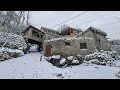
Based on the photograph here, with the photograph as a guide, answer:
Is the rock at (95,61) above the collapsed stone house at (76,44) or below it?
below

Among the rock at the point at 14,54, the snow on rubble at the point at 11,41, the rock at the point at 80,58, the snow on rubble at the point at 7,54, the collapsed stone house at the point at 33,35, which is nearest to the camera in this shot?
the snow on rubble at the point at 7,54

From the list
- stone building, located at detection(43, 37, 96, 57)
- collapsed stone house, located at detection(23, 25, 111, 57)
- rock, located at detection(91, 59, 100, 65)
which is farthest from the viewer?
collapsed stone house, located at detection(23, 25, 111, 57)

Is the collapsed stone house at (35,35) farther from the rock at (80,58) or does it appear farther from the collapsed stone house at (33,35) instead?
the rock at (80,58)

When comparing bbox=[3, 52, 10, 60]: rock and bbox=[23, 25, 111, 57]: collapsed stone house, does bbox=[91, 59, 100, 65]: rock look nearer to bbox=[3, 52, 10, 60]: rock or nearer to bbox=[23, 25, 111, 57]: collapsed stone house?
bbox=[23, 25, 111, 57]: collapsed stone house

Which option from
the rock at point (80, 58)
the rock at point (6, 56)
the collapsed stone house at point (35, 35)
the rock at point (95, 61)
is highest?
the collapsed stone house at point (35, 35)

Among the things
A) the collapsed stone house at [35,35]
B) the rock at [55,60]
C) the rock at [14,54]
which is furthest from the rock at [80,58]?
the collapsed stone house at [35,35]

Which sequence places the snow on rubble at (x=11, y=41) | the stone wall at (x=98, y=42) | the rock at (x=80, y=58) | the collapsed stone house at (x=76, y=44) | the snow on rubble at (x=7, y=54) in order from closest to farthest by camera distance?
1. the snow on rubble at (x=7, y=54)
2. the rock at (x=80, y=58)
3. the collapsed stone house at (x=76, y=44)
4. the snow on rubble at (x=11, y=41)
5. the stone wall at (x=98, y=42)

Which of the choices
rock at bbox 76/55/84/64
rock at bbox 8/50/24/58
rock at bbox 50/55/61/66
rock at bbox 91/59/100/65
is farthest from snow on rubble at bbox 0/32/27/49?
rock at bbox 91/59/100/65

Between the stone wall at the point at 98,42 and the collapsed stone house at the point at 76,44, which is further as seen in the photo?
the stone wall at the point at 98,42

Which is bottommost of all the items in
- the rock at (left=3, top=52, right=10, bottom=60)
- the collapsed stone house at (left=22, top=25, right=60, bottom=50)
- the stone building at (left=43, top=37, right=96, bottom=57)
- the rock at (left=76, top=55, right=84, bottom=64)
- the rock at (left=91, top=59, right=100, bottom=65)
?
the rock at (left=91, top=59, right=100, bottom=65)

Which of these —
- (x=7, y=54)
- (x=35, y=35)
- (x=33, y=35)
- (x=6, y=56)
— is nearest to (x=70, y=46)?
(x=7, y=54)

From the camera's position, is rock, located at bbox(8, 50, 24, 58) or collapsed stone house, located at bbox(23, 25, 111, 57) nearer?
rock, located at bbox(8, 50, 24, 58)

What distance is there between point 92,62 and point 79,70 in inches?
95.5
